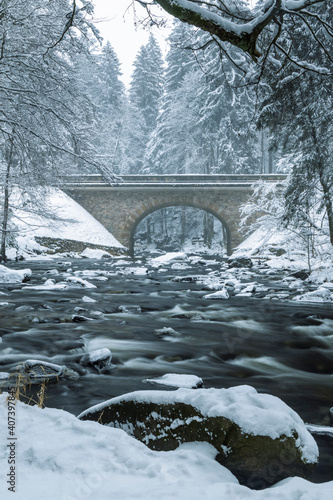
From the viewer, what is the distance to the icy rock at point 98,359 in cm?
446

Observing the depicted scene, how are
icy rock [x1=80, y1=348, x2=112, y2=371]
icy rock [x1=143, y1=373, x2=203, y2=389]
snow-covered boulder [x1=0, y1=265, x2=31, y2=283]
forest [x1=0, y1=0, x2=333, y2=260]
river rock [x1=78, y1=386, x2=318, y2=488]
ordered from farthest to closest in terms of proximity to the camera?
snow-covered boulder [x1=0, y1=265, x2=31, y2=283], forest [x1=0, y1=0, x2=333, y2=260], icy rock [x1=80, y1=348, x2=112, y2=371], icy rock [x1=143, y1=373, x2=203, y2=389], river rock [x1=78, y1=386, x2=318, y2=488]

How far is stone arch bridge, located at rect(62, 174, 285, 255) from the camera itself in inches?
1064

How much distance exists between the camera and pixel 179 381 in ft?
12.7

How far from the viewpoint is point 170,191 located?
2720 centimetres

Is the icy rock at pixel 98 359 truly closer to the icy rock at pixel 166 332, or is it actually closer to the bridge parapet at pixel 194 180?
the icy rock at pixel 166 332

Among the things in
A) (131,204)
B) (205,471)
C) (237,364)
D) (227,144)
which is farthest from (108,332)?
(227,144)

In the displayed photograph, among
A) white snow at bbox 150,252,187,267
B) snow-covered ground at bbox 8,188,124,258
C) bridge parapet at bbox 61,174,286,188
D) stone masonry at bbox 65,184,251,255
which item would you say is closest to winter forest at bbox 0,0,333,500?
snow-covered ground at bbox 8,188,124,258

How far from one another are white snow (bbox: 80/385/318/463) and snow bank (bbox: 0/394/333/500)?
24 cm

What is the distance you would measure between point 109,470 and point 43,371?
2180 mm

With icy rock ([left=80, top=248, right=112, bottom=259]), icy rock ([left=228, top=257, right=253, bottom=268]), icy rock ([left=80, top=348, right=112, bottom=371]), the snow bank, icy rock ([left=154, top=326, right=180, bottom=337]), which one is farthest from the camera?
icy rock ([left=80, top=248, right=112, bottom=259])

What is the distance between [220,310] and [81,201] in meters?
20.6

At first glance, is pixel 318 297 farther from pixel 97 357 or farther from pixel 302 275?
pixel 97 357

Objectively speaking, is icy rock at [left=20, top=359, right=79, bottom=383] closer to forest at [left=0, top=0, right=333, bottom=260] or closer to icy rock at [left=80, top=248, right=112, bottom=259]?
forest at [left=0, top=0, right=333, bottom=260]

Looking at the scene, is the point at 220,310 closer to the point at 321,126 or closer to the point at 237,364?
the point at 237,364
